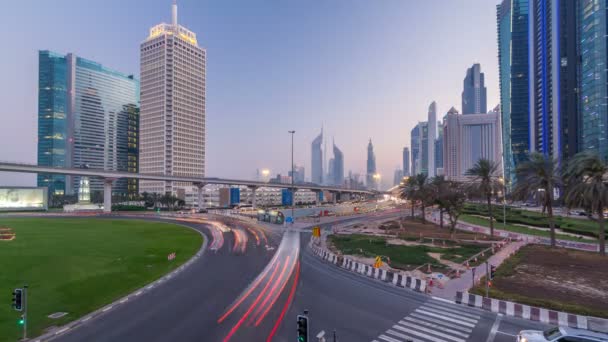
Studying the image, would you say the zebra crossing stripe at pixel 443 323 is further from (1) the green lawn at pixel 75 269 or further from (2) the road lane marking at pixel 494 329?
(1) the green lawn at pixel 75 269

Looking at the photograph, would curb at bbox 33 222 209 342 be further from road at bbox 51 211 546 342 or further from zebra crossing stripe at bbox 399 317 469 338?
zebra crossing stripe at bbox 399 317 469 338

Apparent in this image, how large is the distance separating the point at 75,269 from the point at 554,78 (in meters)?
195

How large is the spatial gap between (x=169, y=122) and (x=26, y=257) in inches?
6349

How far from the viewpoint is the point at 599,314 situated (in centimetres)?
1602

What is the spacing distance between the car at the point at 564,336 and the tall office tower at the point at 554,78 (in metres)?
145

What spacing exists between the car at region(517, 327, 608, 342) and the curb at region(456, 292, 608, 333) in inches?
170

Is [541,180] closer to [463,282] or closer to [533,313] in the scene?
[463,282]

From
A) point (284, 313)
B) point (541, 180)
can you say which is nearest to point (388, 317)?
point (284, 313)

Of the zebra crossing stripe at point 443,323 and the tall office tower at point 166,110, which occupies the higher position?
the tall office tower at point 166,110

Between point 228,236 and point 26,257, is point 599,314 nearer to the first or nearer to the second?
point 228,236

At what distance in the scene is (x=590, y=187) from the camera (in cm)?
3081

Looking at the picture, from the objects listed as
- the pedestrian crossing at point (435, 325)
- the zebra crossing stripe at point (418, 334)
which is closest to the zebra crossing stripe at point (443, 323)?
the pedestrian crossing at point (435, 325)

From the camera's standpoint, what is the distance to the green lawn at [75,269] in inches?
685

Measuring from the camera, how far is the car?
11.5 m
